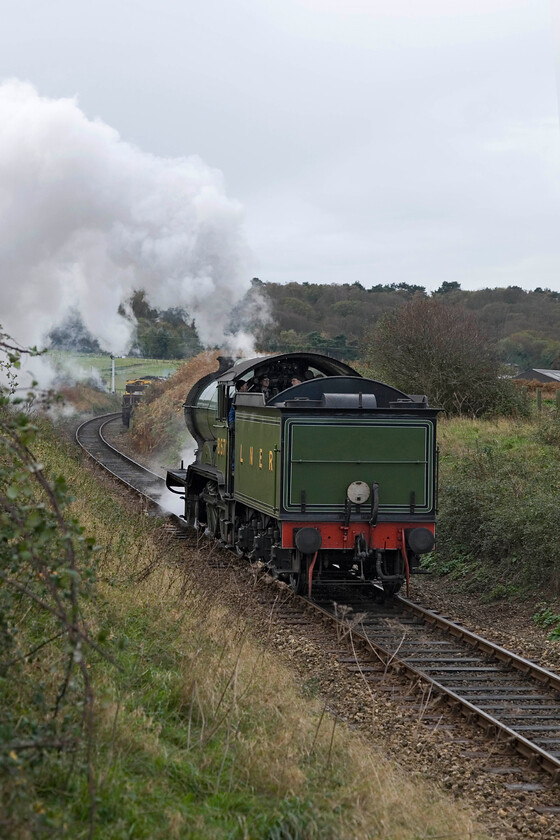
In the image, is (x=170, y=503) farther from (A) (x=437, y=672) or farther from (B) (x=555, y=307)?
(B) (x=555, y=307)

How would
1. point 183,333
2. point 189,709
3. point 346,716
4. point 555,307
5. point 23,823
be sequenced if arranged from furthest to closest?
point 555,307 → point 183,333 → point 346,716 → point 189,709 → point 23,823

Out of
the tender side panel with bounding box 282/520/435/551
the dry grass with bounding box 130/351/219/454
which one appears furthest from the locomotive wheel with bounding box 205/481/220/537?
the dry grass with bounding box 130/351/219/454

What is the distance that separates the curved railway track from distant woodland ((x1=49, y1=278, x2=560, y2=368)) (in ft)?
115

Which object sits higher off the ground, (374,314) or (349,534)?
(374,314)

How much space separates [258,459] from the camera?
1186cm

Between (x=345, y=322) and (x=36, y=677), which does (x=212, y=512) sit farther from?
(x=345, y=322)

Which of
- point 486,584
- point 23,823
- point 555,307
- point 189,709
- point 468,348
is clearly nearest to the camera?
point 23,823

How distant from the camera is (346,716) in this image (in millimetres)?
7426

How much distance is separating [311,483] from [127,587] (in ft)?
9.21

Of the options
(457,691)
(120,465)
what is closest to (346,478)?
(457,691)

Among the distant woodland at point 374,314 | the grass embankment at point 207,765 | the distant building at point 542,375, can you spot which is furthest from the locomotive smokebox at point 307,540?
the distant woodland at point 374,314

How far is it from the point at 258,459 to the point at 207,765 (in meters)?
6.92

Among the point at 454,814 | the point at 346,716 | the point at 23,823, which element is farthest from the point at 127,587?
the point at 23,823

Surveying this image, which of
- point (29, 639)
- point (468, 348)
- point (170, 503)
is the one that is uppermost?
point (468, 348)
